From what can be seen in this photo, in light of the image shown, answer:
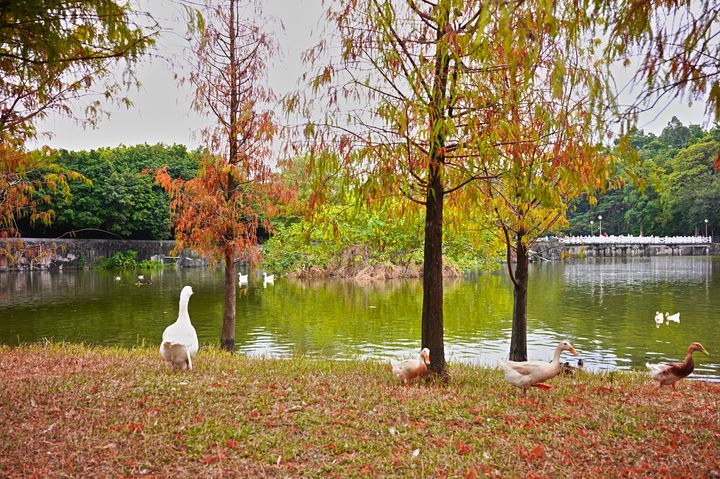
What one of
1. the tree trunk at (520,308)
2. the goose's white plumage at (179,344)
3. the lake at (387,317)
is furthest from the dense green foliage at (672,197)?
the goose's white plumage at (179,344)

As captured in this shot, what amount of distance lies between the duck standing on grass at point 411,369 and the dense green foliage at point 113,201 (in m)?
44.2

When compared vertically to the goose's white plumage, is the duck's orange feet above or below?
below

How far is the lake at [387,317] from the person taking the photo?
14727mm

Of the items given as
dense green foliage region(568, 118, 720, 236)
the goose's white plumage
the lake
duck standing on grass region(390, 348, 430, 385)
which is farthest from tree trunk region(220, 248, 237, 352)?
dense green foliage region(568, 118, 720, 236)

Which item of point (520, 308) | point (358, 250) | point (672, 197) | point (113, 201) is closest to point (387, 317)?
point (520, 308)

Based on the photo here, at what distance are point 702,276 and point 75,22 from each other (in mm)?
40159

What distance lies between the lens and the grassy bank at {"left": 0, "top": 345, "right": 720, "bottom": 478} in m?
4.64

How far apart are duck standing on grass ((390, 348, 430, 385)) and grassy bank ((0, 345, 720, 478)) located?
0.17m

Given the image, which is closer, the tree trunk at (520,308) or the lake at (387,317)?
the tree trunk at (520,308)

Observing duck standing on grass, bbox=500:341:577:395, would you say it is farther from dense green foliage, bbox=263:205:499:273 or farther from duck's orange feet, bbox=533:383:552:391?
dense green foliage, bbox=263:205:499:273

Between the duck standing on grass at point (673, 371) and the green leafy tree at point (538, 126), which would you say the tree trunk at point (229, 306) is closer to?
the green leafy tree at point (538, 126)

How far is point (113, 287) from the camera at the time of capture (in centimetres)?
3312

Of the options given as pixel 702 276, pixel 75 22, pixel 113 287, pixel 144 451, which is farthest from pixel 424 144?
pixel 702 276

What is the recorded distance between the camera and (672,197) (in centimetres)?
6612
